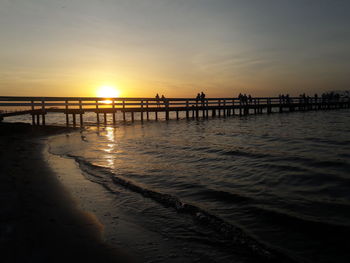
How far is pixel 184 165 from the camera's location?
7.30 meters

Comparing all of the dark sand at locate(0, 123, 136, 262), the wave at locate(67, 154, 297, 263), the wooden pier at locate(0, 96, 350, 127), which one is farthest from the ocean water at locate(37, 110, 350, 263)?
the wooden pier at locate(0, 96, 350, 127)

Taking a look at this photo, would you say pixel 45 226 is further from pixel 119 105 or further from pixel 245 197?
pixel 119 105

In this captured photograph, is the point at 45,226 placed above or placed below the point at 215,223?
above

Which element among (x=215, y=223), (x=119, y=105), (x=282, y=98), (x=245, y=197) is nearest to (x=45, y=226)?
(x=215, y=223)

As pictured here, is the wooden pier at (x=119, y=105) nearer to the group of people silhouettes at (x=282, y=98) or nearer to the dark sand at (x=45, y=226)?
the group of people silhouettes at (x=282, y=98)

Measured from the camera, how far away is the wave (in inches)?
109

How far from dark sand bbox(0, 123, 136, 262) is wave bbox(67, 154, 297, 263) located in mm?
1219

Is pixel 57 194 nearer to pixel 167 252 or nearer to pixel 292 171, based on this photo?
pixel 167 252

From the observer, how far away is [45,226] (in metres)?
3.29

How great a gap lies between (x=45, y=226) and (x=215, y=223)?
217 cm

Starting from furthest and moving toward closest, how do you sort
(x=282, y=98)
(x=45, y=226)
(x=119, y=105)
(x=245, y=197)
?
(x=282, y=98), (x=119, y=105), (x=245, y=197), (x=45, y=226)

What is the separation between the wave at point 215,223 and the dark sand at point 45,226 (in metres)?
1.22

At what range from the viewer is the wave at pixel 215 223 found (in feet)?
9.12

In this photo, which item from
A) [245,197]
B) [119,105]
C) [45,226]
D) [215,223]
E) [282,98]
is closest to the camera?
[45,226]
